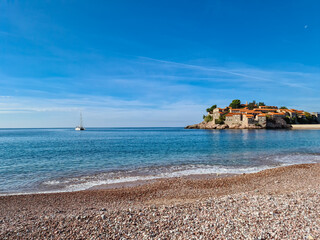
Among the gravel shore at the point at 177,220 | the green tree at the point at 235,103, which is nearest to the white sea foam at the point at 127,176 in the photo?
the gravel shore at the point at 177,220

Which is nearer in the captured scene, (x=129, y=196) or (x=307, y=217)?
(x=307, y=217)

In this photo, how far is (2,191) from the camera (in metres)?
13.1

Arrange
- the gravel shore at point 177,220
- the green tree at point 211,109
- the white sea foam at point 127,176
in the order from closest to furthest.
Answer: the gravel shore at point 177,220, the white sea foam at point 127,176, the green tree at point 211,109

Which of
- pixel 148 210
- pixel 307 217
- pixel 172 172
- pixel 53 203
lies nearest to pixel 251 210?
pixel 307 217

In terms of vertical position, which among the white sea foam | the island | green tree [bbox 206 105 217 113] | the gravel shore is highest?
green tree [bbox 206 105 217 113]

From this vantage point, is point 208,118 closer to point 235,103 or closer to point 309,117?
point 235,103

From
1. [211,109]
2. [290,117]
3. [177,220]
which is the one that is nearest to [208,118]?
[211,109]

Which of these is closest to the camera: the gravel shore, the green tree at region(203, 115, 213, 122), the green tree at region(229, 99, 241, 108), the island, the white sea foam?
the gravel shore

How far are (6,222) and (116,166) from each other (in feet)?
44.7

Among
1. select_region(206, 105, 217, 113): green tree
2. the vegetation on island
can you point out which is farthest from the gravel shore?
select_region(206, 105, 217, 113): green tree

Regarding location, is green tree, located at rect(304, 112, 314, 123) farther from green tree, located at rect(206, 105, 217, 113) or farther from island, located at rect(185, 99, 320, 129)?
green tree, located at rect(206, 105, 217, 113)

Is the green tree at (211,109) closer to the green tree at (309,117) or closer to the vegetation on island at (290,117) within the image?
the vegetation on island at (290,117)

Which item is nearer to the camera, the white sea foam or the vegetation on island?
the white sea foam

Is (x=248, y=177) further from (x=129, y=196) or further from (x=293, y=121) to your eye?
(x=293, y=121)
